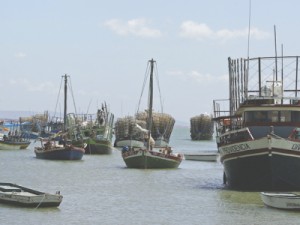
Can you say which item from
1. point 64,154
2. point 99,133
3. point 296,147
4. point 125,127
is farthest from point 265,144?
point 125,127

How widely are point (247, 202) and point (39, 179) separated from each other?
62.9 ft

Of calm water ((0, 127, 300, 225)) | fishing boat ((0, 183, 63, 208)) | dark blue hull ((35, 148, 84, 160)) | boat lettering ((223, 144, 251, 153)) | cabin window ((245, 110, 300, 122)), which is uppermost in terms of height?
cabin window ((245, 110, 300, 122))

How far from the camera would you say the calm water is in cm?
3391

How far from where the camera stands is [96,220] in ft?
110

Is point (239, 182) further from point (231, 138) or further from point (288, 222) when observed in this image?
point (288, 222)

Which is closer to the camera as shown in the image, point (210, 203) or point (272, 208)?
point (272, 208)

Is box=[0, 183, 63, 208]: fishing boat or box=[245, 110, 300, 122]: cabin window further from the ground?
box=[245, 110, 300, 122]: cabin window

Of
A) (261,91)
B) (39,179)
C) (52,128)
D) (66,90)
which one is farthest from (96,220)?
(52,128)

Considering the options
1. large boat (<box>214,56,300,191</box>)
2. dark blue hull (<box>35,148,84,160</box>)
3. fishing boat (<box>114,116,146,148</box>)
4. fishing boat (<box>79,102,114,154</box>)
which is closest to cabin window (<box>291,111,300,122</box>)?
large boat (<box>214,56,300,191</box>)

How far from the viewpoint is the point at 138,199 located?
42.1m

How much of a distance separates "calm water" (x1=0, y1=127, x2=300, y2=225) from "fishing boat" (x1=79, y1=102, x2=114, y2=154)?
29.5m

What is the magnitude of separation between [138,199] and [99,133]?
6191cm

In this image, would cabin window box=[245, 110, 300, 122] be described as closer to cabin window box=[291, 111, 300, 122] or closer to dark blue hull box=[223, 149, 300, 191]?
cabin window box=[291, 111, 300, 122]

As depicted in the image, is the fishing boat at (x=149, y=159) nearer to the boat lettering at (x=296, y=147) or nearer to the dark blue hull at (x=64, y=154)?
the dark blue hull at (x=64, y=154)
